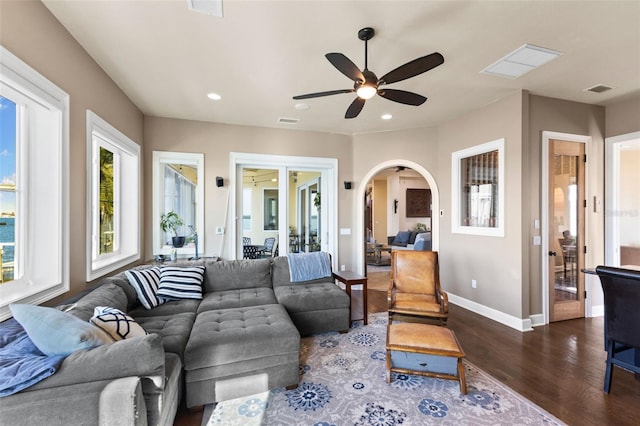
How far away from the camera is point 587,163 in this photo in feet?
12.9

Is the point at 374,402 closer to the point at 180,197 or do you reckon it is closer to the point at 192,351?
the point at 192,351

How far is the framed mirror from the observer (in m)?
4.41

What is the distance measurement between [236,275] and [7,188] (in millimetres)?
2196

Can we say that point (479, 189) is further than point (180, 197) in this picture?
No

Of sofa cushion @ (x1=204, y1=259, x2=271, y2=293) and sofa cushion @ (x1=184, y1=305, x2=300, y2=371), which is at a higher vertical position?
sofa cushion @ (x1=204, y1=259, x2=271, y2=293)

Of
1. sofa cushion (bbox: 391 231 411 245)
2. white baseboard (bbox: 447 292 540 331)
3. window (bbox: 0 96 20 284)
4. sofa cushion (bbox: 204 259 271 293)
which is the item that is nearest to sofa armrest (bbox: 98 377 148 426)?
window (bbox: 0 96 20 284)

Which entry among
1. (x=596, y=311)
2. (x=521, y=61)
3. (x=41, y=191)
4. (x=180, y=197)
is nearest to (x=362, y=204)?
(x=521, y=61)

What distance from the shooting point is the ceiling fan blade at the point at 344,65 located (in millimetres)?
2037

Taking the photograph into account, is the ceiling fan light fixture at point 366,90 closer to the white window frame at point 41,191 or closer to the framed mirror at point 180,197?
the white window frame at point 41,191

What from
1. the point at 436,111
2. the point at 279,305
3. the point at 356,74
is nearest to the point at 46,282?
the point at 279,305

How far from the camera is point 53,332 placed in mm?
1478

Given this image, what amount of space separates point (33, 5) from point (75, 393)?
8.35 feet

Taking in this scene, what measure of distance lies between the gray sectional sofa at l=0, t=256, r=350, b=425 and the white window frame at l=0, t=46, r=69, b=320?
36 centimetres

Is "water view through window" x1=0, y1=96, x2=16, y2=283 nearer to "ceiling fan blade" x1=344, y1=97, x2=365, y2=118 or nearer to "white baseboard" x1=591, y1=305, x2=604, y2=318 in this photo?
"ceiling fan blade" x1=344, y1=97, x2=365, y2=118
